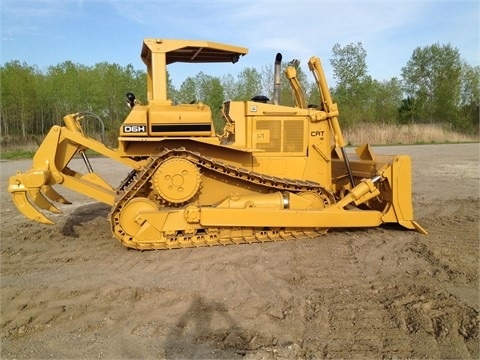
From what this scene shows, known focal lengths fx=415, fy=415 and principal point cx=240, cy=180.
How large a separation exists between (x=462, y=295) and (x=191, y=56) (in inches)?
209

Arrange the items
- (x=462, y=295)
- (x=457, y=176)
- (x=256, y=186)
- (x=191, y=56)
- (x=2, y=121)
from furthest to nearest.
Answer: (x=2, y=121)
(x=457, y=176)
(x=191, y=56)
(x=256, y=186)
(x=462, y=295)

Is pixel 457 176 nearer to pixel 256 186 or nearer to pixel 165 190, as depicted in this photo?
pixel 256 186

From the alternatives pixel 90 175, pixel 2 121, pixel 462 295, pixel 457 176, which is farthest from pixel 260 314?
pixel 2 121

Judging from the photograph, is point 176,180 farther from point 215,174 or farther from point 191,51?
point 191,51

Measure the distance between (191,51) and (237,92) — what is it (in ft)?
107

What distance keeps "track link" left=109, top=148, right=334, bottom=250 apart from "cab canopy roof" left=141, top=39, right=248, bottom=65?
1.62 metres

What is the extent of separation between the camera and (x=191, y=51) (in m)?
6.72

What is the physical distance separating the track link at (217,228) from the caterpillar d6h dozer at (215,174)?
0.6 inches

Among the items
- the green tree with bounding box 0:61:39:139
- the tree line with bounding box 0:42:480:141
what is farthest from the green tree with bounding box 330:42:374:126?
the green tree with bounding box 0:61:39:139

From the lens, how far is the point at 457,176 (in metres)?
13.6

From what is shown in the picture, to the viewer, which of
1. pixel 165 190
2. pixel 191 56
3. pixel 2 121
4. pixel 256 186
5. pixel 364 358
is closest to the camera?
pixel 364 358

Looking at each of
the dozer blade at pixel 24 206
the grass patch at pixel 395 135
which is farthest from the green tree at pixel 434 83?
the dozer blade at pixel 24 206

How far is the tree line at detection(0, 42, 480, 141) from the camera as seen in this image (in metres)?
33.6

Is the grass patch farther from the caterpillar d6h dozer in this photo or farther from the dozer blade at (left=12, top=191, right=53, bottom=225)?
the dozer blade at (left=12, top=191, right=53, bottom=225)
